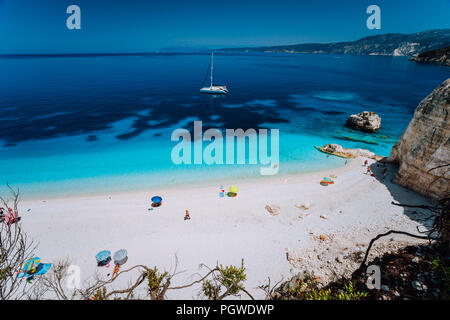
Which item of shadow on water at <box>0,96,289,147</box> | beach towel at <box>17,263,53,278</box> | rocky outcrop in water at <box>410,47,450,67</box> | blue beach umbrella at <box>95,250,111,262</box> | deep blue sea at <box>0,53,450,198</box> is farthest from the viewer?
rocky outcrop in water at <box>410,47,450,67</box>

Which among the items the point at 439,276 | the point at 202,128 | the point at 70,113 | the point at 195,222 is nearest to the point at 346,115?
the point at 202,128

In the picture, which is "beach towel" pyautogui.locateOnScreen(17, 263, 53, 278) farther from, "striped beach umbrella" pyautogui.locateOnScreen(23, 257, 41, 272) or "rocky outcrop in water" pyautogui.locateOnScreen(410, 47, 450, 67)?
"rocky outcrop in water" pyautogui.locateOnScreen(410, 47, 450, 67)

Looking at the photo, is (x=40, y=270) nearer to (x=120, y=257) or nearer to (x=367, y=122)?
(x=120, y=257)

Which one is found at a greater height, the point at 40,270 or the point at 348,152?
→ the point at 348,152

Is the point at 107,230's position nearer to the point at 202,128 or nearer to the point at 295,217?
the point at 295,217

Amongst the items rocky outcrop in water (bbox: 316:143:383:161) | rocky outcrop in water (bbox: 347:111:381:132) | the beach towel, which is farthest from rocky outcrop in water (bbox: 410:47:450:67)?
the beach towel

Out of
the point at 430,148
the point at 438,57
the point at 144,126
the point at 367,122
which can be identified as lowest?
the point at 430,148

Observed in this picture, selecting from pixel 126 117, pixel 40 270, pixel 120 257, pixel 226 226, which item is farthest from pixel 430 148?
pixel 126 117

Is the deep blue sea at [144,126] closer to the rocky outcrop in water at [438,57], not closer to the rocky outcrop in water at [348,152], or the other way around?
the rocky outcrop in water at [348,152]
